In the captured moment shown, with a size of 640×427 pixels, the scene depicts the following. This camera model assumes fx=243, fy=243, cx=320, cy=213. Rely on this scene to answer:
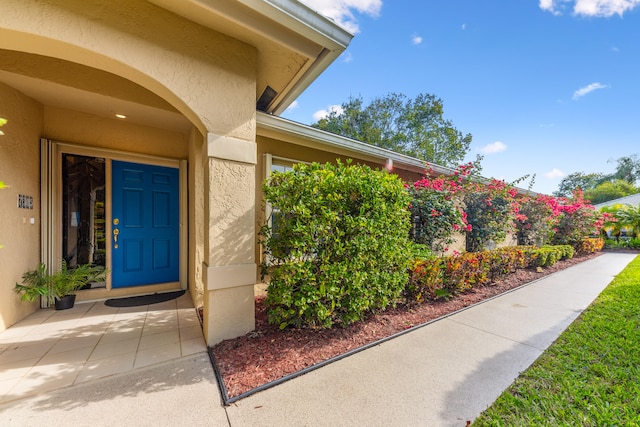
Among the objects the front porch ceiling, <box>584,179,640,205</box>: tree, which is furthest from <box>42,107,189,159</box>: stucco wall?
<box>584,179,640,205</box>: tree

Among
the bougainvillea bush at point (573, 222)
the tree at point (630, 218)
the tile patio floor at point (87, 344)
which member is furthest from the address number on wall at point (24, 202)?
the tree at point (630, 218)

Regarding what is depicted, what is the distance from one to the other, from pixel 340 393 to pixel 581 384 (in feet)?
7.60

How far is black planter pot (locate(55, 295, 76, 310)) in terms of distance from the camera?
12.8ft

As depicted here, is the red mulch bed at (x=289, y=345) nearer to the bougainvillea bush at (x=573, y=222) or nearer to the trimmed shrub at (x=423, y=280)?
the trimmed shrub at (x=423, y=280)

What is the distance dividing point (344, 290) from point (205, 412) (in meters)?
1.76

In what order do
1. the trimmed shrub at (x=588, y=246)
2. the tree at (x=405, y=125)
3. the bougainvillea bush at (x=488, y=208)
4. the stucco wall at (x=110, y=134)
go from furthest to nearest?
1. the tree at (x=405, y=125)
2. the trimmed shrub at (x=588, y=246)
3. the bougainvillea bush at (x=488, y=208)
4. the stucco wall at (x=110, y=134)

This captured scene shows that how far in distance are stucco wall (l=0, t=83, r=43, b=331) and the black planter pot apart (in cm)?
31

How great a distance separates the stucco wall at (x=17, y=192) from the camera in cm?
319

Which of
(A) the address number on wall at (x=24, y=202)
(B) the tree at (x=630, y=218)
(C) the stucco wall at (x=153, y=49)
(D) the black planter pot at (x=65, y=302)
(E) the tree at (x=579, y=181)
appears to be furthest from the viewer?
(E) the tree at (x=579, y=181)

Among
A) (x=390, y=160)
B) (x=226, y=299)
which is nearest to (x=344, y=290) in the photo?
(x=226, y=299)

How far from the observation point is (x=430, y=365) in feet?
8.64

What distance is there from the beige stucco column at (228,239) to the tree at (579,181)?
55.7 m

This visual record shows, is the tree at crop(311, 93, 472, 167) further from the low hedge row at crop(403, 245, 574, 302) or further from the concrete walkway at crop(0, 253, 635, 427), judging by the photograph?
the concrete walkway at crop(0, 253, 635, 427)

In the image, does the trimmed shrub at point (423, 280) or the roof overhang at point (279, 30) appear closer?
the roof overhang at point (279, 30)
